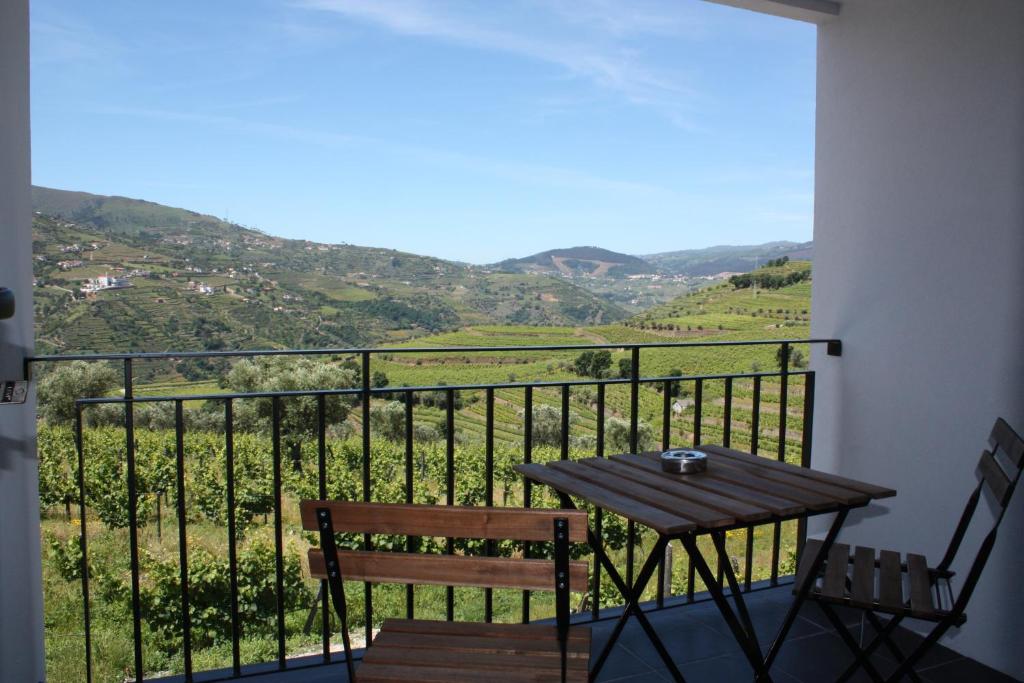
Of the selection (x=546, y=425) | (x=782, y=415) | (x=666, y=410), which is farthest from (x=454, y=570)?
(x=546, y=425)

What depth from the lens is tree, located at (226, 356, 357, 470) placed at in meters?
18.4

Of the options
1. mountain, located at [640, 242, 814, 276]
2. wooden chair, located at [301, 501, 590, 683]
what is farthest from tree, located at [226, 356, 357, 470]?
wooden chair, located at [301, 501, 590, 683]

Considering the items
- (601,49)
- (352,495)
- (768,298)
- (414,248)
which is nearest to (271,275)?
(414,248)

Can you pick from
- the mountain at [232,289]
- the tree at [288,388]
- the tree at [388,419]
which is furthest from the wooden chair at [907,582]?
the mountain at [232,289]

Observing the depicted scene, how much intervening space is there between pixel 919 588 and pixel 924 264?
1.33 meters

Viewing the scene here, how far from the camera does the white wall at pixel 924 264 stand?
267cm

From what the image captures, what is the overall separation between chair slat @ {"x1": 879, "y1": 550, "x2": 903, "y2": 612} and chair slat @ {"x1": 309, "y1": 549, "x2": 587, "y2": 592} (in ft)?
3.40

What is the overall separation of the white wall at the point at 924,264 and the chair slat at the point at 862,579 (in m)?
0.61

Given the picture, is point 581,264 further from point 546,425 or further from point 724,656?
point 724,656

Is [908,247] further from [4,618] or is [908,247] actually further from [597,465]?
[4,618]

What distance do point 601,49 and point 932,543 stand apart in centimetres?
3213

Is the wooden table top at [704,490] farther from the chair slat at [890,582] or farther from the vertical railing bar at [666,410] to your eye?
the vertical railing bar at [666,410]

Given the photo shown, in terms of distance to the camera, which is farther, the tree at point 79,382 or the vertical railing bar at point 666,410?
the tree at point 79,382

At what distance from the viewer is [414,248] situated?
31.9 metres
